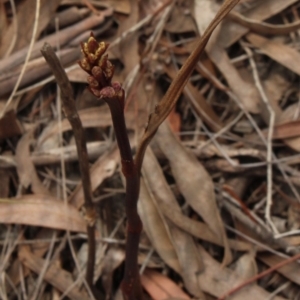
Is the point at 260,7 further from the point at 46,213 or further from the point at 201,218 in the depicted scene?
the point at 46,213

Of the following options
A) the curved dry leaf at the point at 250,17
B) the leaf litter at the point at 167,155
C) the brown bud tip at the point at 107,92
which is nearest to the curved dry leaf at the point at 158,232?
the leaf litter at the point at 167,155

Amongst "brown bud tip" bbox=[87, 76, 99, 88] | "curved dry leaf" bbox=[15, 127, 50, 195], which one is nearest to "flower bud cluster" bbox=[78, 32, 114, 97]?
"brown bud tip" bbox=[87, 76, 99, 88]

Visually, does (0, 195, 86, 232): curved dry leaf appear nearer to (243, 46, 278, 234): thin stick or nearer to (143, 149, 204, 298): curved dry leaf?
(143, 149, 204, 298): curved dry leaf

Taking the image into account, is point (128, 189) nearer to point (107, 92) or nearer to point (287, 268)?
point (107, 92)

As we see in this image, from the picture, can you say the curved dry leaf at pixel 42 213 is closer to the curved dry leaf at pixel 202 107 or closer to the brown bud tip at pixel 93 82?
the curved dry leaf at pixel 202 107

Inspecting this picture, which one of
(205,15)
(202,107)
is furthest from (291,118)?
(205,15)
